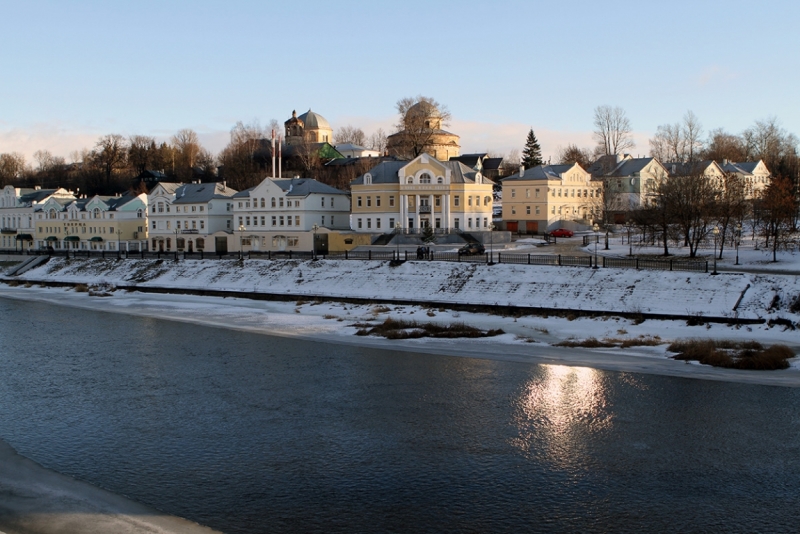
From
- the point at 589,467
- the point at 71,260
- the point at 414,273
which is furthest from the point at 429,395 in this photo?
the point at 71,260

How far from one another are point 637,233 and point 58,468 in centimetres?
5423

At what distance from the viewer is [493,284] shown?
3909 cm

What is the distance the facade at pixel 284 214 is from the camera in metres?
63.7

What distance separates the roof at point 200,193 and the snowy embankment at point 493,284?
45.9ft

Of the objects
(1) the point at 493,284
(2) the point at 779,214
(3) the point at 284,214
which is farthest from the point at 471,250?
(3) the point at 284,214

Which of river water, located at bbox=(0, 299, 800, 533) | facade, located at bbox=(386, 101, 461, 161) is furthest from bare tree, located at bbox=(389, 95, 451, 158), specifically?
river water, located at bbox=(0, 299, 800, 533)

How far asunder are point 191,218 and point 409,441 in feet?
186

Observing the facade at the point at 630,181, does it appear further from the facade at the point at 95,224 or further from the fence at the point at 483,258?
the facade at the point at 95,224

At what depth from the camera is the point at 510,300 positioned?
1438 inches

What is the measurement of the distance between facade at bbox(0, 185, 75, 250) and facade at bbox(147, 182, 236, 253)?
72.4 feet

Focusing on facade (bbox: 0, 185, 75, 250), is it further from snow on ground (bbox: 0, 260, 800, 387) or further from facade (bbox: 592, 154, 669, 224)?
facade (bbox: 592, 154, 669, 224)

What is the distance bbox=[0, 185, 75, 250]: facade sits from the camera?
86875 mm

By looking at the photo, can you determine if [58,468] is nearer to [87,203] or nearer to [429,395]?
[429,395]

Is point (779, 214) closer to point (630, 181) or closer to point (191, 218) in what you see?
point (630, 181)
